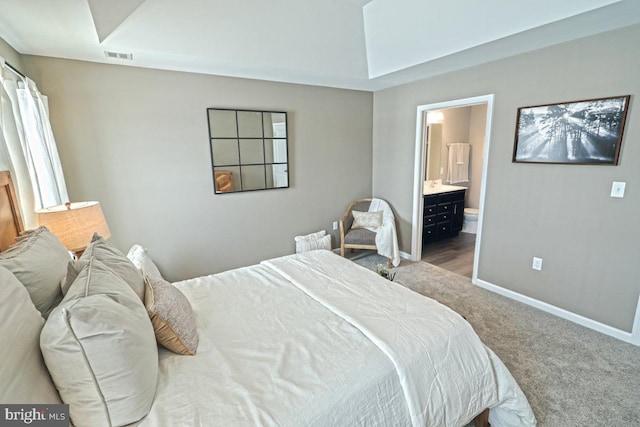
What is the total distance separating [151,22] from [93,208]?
1.51 m

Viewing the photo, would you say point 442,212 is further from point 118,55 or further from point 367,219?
point 118,55

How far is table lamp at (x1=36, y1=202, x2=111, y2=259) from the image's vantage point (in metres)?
1.81

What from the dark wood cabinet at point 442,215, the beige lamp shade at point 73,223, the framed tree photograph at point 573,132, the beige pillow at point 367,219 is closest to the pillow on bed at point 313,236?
the beige pillow at point 367,219

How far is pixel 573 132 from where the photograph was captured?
8.34 feet

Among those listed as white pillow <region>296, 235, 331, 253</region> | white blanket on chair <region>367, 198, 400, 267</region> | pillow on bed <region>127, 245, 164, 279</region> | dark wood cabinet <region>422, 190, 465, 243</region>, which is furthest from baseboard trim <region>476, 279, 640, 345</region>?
pillow on bed <region>127, 245, 164, 279</region>

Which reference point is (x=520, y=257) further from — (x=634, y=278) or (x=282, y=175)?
(x=282, y=175)

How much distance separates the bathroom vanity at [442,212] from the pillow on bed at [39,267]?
13.6ft

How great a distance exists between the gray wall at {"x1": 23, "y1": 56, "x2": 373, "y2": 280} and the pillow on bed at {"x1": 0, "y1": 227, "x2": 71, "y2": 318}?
166 cm

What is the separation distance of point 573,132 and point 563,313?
5.40 ft

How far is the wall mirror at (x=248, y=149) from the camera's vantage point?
10.9ft

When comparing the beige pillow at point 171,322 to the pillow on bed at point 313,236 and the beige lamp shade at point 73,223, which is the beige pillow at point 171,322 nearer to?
the beige lamp shade at point 73,223

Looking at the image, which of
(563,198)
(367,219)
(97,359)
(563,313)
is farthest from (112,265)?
(563,313)

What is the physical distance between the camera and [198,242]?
3385 millimetres

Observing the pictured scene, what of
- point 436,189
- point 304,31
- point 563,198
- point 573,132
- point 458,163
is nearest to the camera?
point 573,132
